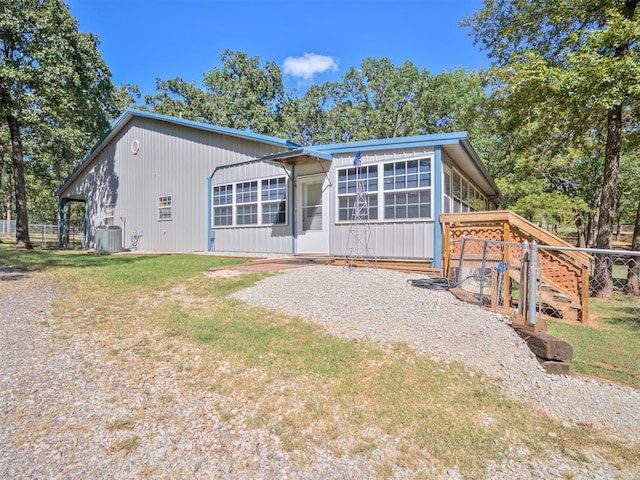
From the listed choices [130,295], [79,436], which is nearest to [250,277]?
[130,295]

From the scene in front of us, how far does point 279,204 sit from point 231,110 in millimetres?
23612

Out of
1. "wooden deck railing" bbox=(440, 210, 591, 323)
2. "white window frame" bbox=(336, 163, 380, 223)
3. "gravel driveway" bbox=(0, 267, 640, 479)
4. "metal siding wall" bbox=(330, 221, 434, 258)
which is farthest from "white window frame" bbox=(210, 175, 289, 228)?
"gravel driveway" bbox=(0, 267, 640, 479)

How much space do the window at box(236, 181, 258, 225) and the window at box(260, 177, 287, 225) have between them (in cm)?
33

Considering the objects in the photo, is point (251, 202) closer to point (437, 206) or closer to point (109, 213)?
point (437, 206)

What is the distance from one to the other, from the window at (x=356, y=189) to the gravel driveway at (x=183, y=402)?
408cm

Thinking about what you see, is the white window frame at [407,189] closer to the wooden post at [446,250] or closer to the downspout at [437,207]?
the downspout at [437,207]

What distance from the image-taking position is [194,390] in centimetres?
314

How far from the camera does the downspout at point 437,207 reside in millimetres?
8148

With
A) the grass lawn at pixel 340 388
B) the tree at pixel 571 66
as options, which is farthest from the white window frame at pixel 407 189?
the grass lawn at pixel 340 388

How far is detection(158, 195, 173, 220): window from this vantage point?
14336 mm

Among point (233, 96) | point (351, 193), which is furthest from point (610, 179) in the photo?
point (233, 96)

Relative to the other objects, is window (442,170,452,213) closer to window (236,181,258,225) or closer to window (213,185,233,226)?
window (236,181,258,225)

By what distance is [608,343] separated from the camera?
5488 mm

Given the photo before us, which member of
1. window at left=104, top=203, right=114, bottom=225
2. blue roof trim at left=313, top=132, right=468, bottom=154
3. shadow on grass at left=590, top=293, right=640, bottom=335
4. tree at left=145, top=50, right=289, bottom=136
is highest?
tree at left=145, top=50, right=289, bottom=136
